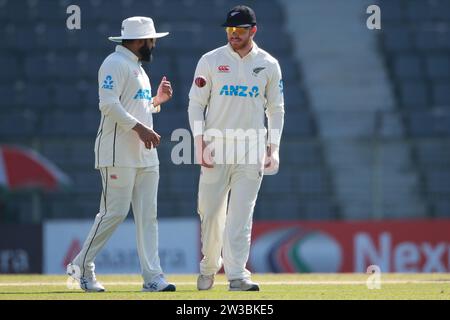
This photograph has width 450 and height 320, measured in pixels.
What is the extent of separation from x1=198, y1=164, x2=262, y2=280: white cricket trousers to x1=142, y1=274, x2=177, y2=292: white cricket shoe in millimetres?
347

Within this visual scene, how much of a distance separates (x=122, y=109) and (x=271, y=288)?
1769 millimetres

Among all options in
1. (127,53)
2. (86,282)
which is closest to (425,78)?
(127,53)

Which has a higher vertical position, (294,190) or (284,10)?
(284,10)

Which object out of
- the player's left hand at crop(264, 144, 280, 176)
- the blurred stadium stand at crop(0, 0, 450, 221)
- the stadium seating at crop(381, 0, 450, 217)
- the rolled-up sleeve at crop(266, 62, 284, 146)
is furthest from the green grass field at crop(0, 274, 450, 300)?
the stadium seating at crop(381, 0, 450, 217)

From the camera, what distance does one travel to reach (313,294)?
8883 mm

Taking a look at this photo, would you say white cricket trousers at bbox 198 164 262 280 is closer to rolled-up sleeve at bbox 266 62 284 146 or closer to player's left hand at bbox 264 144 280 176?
player's left hand at bbox 264 144 280 176

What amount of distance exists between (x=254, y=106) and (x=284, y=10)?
1391 centimetres

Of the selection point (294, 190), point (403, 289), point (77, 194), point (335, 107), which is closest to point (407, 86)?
point (335, 107)

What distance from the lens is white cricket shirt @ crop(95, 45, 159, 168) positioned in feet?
30.4

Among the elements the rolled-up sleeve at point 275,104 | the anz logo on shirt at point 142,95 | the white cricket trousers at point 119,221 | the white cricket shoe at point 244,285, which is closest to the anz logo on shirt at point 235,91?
the rolled-up sleeve at point 275,104

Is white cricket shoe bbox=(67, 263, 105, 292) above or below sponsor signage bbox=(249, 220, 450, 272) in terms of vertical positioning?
above

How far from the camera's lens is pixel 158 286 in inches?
367
